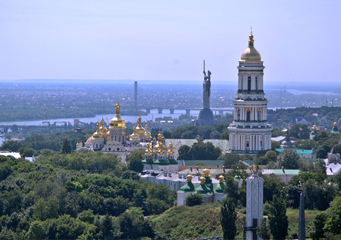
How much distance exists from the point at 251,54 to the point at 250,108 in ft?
11.8

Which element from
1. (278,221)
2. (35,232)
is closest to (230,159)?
(35,232)

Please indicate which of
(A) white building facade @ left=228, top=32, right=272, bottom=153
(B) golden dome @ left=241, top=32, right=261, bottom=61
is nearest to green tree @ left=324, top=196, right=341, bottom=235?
(A) white building facade @ left=228, top=32, right=272, bottom=153

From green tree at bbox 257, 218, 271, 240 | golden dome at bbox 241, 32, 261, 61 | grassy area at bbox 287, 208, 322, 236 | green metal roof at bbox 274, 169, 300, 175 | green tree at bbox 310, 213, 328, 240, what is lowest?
green metal roof at bbox 274, 169, 300, 175

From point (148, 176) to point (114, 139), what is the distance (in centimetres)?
1512

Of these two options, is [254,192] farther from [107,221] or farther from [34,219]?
[34,219]

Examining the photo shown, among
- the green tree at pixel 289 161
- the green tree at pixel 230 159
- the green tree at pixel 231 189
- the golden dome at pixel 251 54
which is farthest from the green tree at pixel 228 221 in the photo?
the golden dome at pixel 251 54

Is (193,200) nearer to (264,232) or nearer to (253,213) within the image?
(253,213)

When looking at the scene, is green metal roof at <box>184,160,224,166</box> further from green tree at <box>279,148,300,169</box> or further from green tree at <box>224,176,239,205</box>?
green tree at <box>224,176,239,205</box>

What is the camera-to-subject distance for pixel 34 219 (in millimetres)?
39062

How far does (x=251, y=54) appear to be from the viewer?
61.7 meters

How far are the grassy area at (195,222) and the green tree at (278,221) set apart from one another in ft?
6.87

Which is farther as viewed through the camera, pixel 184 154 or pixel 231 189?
pixel 184 154

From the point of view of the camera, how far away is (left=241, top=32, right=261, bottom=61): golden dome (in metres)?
61.6

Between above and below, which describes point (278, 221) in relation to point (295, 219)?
above
